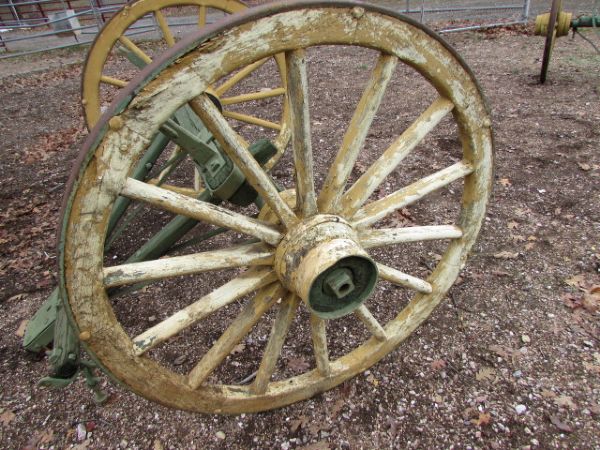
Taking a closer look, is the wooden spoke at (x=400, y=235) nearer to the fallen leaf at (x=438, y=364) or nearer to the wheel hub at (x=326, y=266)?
the wheel hub at (x=326, y=266)

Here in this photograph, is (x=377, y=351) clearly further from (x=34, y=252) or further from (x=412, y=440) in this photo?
(x=34, y=252)

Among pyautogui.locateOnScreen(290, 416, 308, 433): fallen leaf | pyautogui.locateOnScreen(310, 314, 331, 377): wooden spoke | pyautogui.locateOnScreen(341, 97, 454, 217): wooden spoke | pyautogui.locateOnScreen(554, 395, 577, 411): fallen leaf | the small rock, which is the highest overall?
pyautogui.locateOnScreen(341, 97, 454, 217): wooden spoke

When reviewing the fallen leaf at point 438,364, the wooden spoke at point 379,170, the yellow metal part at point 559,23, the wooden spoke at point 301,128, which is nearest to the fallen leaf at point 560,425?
the fallen leaf at point 438,364

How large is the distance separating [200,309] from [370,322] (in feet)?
2.29

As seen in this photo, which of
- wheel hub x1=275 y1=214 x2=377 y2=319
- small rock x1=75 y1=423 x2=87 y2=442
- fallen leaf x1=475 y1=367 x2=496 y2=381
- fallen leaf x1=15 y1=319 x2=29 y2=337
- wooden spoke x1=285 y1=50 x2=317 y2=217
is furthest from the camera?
fallen leaf x1=15 y1=319 x2=29 y2=337

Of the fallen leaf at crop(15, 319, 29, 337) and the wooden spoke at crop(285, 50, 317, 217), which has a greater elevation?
the wooden spoke at crop(285, 50, 317, 217)

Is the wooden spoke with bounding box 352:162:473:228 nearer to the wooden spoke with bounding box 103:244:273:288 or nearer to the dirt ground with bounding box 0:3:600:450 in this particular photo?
the wooden spoke with bounding box 103:244:273:288

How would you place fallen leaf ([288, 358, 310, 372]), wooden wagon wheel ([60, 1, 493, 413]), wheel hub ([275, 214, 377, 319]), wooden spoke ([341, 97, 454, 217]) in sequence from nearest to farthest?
wooden wagon wheel ([60, 1, 493, 413])
wheel hub ([275, 214, 377, 319])
wooden spoke ([341, 97, 454, 217])
fallen leaf ([288, 358, 310, 372])

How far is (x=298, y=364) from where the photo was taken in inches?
85.7

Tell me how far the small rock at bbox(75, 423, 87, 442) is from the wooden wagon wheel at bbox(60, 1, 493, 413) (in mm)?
770

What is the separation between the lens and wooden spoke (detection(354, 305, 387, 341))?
1681mm

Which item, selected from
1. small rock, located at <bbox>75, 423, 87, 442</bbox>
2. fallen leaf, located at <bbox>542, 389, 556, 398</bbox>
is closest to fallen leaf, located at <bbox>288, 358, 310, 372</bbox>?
small rock, located at <bbox>75, 423, 87, 442</bbox>

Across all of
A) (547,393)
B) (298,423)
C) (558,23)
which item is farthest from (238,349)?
(558,23)

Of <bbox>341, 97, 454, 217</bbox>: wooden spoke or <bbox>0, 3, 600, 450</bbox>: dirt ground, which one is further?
<bbox>0, 3, 600, 450</bbox>: dirt ground
